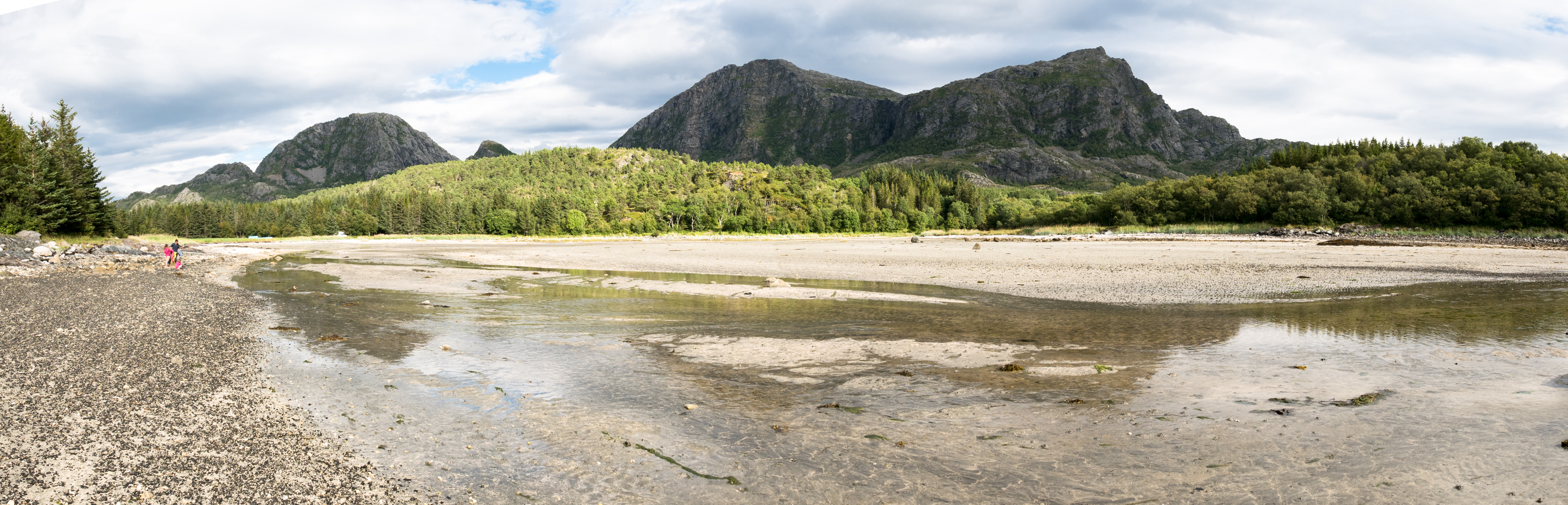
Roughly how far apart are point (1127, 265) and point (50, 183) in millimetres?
65493

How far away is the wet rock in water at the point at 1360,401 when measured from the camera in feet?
26.2

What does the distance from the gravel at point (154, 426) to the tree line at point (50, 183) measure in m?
40.2

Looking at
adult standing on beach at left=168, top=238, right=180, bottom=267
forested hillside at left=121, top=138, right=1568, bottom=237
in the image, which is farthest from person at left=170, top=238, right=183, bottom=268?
forested hillside at left=121, top=138, right=1568, bottom=237

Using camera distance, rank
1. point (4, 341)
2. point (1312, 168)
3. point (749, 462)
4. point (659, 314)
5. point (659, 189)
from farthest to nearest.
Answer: point (659, 189) → point (1312, 168) → point (659, 314) → point (4, 341) → point (749, 462)

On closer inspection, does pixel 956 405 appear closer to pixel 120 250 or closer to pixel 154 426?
pixel 154 426

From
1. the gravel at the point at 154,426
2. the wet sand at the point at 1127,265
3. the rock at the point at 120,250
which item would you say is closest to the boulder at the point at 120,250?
the rock at the point at 120,250

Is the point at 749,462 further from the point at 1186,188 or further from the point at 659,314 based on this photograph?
the point at 1186,188

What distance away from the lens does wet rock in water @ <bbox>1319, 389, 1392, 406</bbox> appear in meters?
7.98

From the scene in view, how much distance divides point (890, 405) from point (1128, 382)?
375 cm

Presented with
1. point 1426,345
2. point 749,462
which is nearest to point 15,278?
point 749,462

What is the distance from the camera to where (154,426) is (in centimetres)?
685

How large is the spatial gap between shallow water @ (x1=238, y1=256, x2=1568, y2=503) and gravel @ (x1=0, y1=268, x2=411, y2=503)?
0.56 meters

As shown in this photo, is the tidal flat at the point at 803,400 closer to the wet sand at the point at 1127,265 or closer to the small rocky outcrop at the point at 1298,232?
the wet sand at the point at 1127,265

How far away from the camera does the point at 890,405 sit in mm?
Result: 8500
